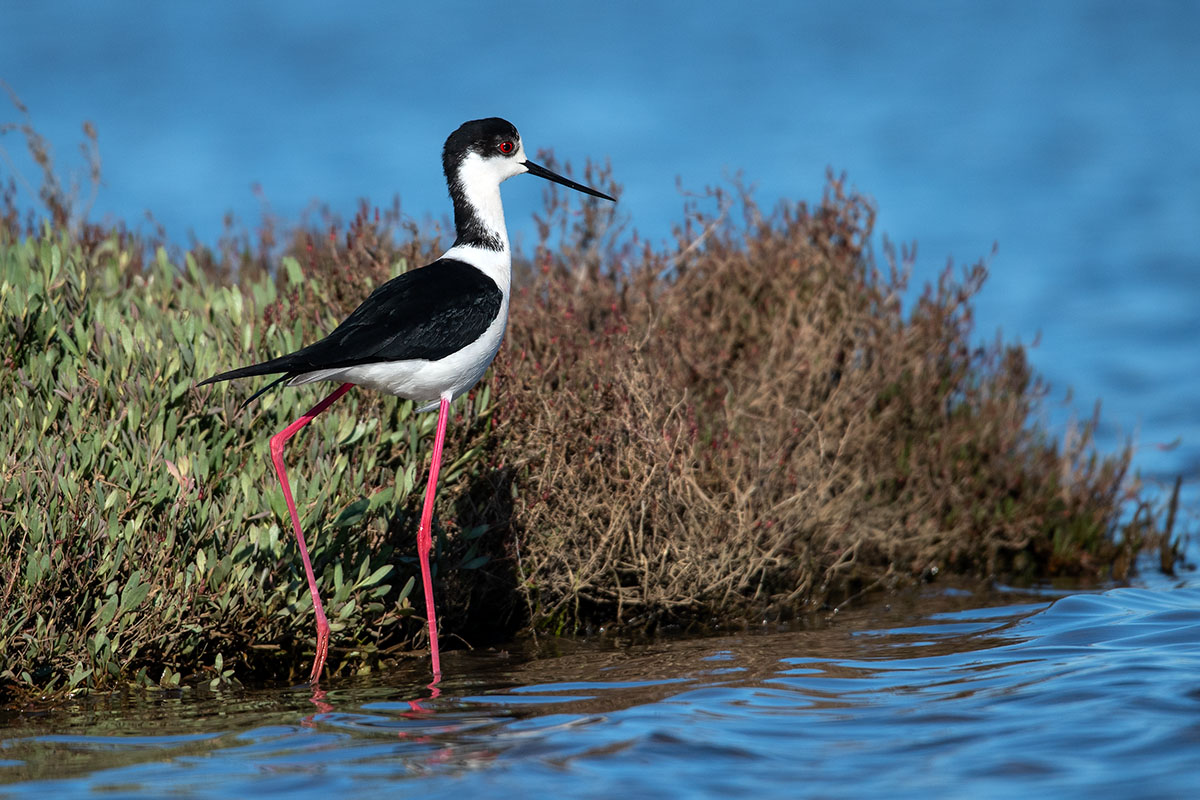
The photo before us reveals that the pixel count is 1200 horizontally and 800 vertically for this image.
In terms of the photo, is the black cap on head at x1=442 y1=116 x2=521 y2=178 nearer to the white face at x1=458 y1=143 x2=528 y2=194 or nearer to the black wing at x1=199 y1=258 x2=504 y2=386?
the white face at x1=458 y1=143 x2=528 y2=194

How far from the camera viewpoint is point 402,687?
4777 mm

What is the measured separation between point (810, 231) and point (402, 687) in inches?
153

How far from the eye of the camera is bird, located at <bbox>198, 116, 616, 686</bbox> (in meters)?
4.52

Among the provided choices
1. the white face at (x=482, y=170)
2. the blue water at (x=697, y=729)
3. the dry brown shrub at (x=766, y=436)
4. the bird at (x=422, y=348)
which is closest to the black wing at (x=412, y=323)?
the bird at (x=422, y=348)

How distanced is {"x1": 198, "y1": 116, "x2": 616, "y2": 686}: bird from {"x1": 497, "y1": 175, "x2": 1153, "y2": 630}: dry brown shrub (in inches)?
27.4

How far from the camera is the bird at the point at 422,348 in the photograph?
4516 mm

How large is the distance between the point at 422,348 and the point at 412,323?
11 cm

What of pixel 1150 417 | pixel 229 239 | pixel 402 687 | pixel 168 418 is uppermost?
pixel 229 239

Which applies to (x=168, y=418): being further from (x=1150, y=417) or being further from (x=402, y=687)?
(x=1150, y=417)

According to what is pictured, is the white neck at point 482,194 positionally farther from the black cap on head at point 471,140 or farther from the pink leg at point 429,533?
the pink leg at point 429,533

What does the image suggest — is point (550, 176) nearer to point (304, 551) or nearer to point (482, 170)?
point (482, 170)

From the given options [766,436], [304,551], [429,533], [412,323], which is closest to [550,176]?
[412,323]

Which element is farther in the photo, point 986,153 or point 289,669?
point 986,153

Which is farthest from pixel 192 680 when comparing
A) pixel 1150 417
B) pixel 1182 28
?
pixel 1182 28
